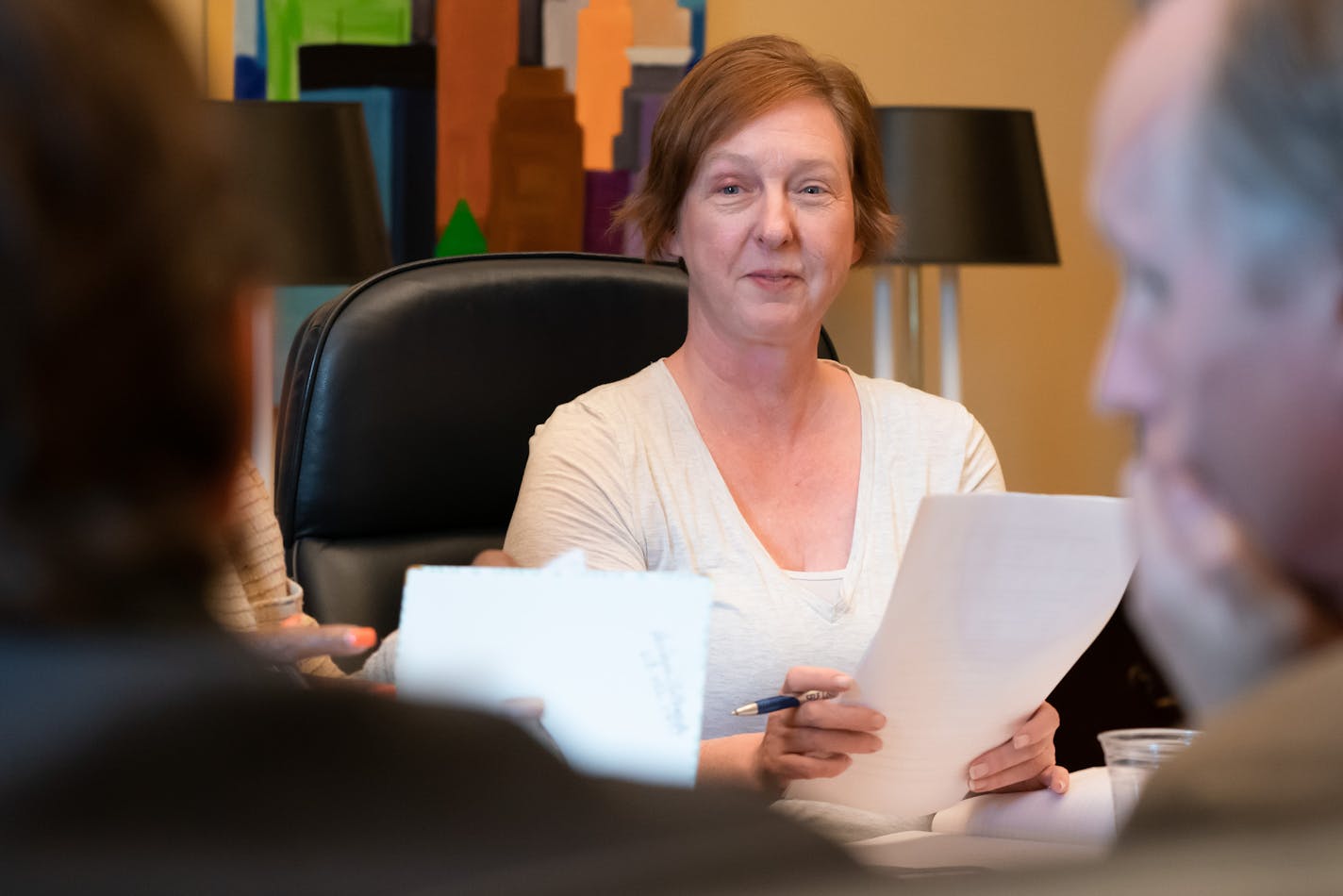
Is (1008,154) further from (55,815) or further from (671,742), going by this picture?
(55,815)

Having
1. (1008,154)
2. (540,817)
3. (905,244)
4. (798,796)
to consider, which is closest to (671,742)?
(798,796)

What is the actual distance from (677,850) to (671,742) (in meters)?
0.69

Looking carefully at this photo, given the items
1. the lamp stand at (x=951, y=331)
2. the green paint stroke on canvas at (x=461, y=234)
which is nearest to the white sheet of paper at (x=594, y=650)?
the green paint stroke on canvas at (x=461, y=234)

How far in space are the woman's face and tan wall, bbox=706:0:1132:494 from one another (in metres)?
1.34

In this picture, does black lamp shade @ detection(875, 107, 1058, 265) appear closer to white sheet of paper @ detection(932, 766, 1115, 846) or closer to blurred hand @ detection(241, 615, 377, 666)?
white sheet of paper @ detection(932, 766, 1115, 846)

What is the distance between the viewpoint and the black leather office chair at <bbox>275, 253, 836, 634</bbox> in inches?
68.0

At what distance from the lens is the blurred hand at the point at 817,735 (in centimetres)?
133

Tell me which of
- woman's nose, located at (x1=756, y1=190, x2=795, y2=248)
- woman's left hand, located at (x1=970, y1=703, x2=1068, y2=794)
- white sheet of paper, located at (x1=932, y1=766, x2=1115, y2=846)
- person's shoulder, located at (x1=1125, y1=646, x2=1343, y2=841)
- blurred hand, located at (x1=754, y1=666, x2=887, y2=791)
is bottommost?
white sheet of paper, located at (x1=932, y1=766, x2=1115, y2=846)

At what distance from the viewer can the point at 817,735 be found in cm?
135

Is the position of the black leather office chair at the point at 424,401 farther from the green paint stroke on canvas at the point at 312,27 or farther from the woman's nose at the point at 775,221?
the green paint stroke on canvas at the point at 312,27

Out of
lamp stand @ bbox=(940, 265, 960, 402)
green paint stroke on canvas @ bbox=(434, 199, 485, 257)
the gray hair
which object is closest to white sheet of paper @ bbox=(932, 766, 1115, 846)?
the gray hair

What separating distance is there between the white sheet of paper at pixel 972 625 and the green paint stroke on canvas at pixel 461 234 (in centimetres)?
167

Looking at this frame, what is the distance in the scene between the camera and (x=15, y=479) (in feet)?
1.17

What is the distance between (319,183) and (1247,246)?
6.97ft
